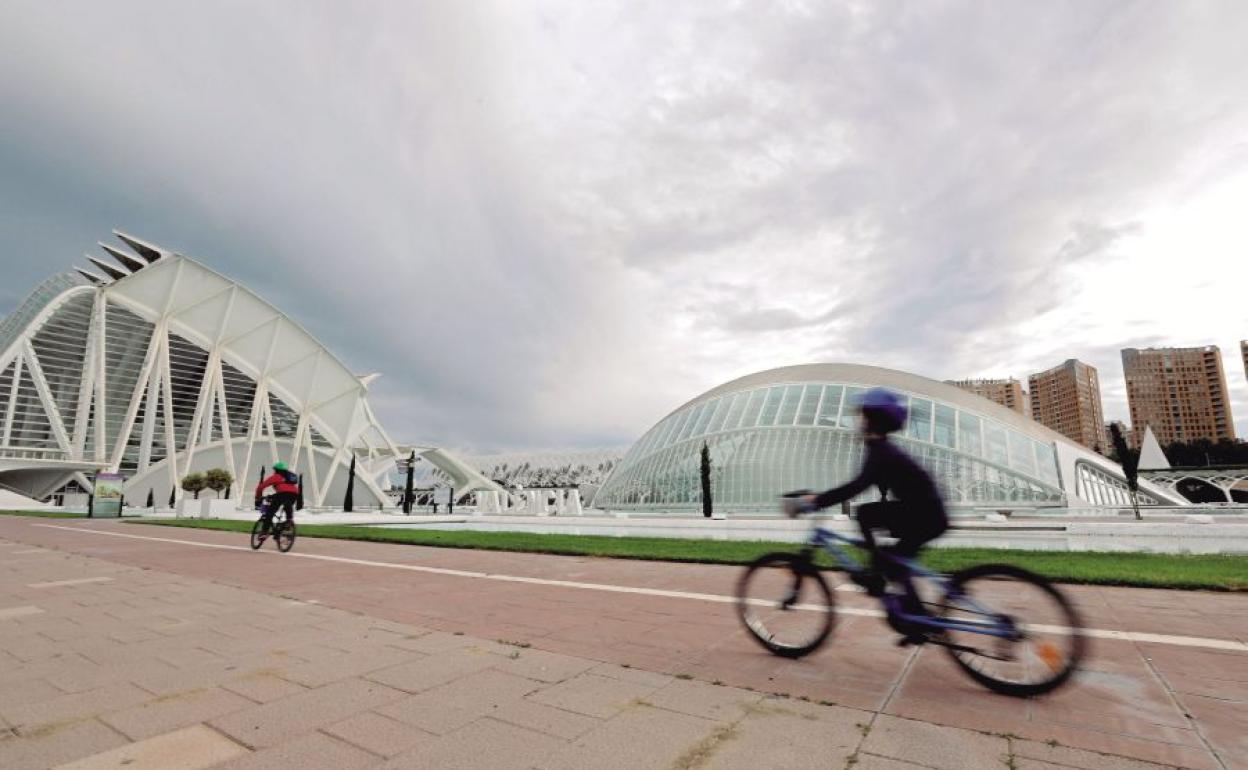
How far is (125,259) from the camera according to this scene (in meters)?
51.6

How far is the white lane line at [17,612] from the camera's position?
241 inches

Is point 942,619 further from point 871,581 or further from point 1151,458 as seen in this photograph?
point 1151,458

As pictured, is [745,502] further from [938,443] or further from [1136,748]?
[1136,748]

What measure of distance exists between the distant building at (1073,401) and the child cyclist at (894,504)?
12731 centimetres

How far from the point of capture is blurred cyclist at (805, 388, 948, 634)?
3789 millimetres

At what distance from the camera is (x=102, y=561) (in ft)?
36.1

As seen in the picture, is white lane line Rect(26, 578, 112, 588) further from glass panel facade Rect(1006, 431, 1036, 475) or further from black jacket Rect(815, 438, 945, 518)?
glass panel facade Rect(1006, 431, 1036, 475)

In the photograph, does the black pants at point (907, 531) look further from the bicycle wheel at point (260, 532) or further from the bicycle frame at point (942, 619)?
the bicycle wheel at point (260, 532)

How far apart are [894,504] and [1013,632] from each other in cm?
92

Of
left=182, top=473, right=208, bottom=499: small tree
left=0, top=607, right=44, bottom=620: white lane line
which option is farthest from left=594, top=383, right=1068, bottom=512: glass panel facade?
left=0, top=607, right=44, bottom=620: white lane line

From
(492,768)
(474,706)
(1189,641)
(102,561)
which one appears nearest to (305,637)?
(474,706)

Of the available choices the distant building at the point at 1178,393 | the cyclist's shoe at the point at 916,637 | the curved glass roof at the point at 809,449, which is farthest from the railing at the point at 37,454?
the distant building at the point at 1178,393

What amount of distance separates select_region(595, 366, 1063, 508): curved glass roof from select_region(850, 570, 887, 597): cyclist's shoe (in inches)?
1009

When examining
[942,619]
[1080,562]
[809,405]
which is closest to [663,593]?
[942,619]
